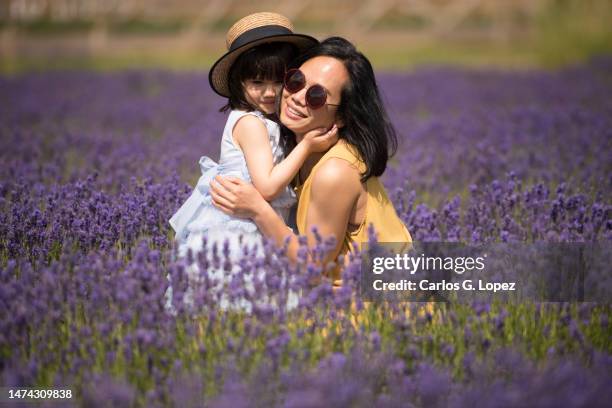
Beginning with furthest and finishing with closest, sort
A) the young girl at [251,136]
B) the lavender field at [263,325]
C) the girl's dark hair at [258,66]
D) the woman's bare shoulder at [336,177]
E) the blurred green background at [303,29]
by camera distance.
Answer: the blurred green background at [303,29] → the girl's dark hair at [258,66] → the young girl at [251,136] → the woman's bare shoulder at [336,177] → the lavender field at [263,325]

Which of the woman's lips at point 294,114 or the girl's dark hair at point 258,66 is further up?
the girl's dark hair at point 258,66

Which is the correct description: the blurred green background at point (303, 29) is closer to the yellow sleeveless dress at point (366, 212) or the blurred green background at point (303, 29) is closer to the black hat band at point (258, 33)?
the black hat band at point (258, 33)

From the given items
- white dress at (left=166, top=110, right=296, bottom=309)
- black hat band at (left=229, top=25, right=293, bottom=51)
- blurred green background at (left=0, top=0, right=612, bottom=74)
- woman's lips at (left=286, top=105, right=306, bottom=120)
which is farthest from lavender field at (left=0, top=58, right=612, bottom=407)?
blurred green background at (left=0, top=0, right=612, bottom=74)

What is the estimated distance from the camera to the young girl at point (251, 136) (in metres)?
3.21

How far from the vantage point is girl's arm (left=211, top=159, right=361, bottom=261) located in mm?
3109

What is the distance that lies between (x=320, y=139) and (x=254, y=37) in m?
0.53

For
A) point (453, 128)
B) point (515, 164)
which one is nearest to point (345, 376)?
point (515, 164)

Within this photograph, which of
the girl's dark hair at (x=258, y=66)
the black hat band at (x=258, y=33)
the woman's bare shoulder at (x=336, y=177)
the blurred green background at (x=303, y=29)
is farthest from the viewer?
the blurred green background at (x=303, y=29)

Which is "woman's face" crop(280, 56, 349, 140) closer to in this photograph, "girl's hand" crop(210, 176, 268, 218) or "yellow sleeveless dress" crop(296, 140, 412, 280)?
A: "yellow sleeveless dress" crop(296, 140, 412, 280)

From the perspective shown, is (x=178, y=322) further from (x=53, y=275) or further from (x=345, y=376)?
(x=345, y=376)

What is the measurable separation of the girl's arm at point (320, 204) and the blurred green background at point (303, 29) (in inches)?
487

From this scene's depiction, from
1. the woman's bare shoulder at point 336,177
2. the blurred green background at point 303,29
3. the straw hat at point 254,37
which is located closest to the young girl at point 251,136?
the straw hat at point 254,37

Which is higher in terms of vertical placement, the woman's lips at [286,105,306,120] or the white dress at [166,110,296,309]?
the woman's lips at [286,105,306,120]

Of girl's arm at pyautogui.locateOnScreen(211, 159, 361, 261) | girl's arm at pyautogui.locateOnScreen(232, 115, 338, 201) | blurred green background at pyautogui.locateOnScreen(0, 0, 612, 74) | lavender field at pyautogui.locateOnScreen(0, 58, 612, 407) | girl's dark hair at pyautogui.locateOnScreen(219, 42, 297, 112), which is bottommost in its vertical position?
lavender field at pyautogui.locateOnScreen(0, 58, 612, 407)
